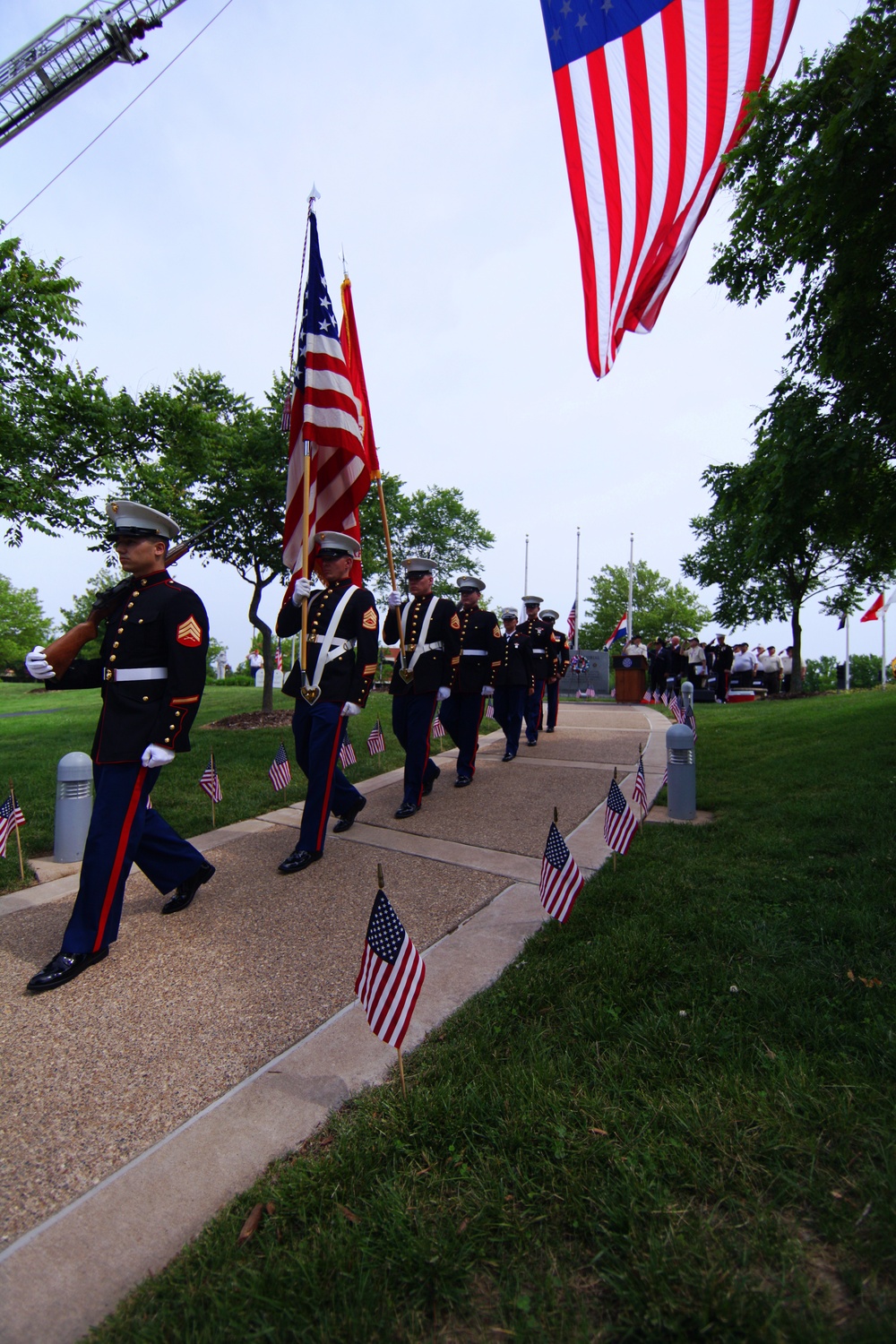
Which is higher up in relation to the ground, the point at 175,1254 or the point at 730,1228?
the point at 730,1228

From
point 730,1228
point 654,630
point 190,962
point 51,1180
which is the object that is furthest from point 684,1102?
point 654,630

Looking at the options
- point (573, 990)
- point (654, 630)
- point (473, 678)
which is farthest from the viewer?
point (654, 630)

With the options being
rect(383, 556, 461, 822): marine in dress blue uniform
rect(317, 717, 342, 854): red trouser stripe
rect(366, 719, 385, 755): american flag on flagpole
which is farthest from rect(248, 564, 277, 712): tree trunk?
rect(317, 717, 342, 854): red trouser stripe

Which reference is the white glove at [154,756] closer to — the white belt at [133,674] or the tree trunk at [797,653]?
the white belt at [133,674]

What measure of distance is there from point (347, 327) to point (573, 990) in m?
6.36

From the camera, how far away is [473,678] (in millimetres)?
7758

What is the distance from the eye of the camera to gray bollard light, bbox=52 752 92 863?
16.5 ft

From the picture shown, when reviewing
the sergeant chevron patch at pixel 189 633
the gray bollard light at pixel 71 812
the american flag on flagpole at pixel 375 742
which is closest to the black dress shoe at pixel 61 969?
the sergeant chevron patch at pixel 189 633

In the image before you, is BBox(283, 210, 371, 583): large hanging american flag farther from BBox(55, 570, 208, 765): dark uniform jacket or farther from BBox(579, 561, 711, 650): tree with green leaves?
BBox(579, 561, 711, 650): tree with green leaves

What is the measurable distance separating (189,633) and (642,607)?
185 ft

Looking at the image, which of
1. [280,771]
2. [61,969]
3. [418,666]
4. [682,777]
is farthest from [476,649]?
[61,969]

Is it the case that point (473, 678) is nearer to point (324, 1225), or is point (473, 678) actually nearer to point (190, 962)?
point (190, 962)

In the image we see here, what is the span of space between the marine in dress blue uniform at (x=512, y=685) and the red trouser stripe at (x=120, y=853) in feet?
19.4

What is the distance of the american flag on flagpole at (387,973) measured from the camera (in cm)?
247
